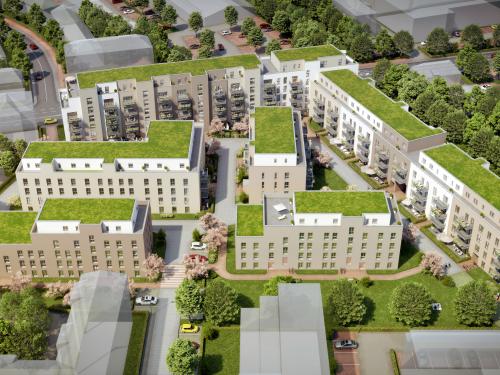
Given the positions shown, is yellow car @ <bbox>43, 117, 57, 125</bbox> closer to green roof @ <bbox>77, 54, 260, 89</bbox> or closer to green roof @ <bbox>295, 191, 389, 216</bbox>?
green roof @ <bbox>77, 54, 260, 89</bbox>

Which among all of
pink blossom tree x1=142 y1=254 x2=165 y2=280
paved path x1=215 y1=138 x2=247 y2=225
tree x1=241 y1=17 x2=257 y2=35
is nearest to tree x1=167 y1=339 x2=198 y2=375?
pink blossom tree x1=142 y1=254 x2=165 y2=280

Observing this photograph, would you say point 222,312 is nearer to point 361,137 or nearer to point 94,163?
point 94,163

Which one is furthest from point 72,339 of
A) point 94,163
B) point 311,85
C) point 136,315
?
point 311,85

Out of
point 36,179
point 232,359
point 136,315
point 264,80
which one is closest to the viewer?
point 232,359

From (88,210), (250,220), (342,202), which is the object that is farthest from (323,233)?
(88,210)

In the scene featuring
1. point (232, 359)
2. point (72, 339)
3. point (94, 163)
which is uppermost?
point (94, 163)
